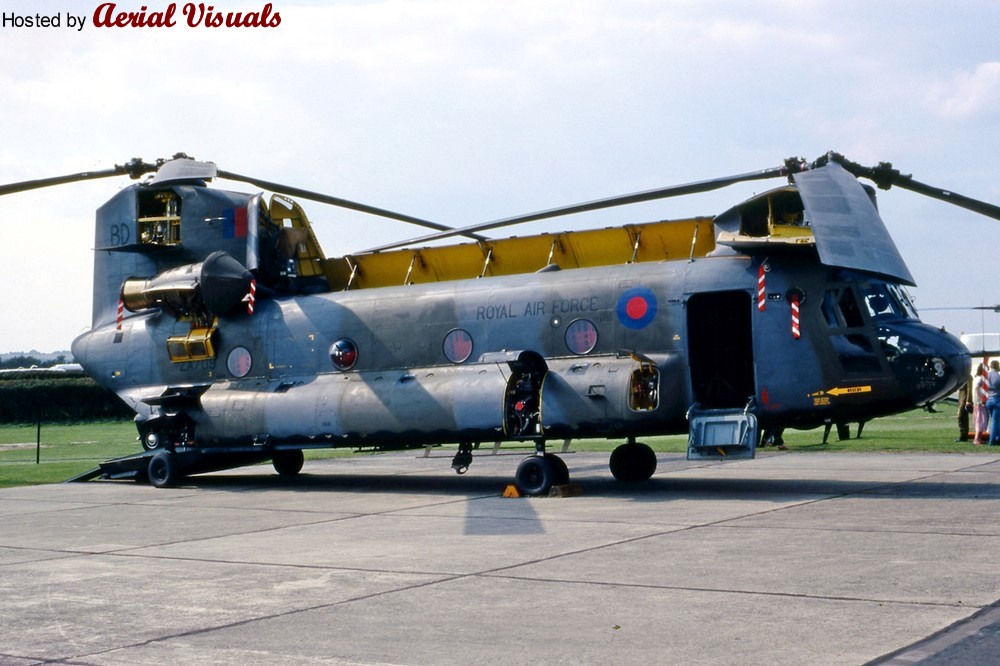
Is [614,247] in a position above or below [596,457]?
above

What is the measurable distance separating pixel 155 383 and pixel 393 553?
11.0 m

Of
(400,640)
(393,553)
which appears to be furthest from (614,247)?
(400,640)

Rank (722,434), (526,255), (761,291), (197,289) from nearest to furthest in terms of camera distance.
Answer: (722,434) < (761,291) < (526,255) < (197,289)

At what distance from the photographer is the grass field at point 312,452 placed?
21.9 meters

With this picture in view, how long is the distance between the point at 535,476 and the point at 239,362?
20.7 ft

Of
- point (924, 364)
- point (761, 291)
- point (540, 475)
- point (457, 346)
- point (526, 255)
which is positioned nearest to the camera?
point (924, 364)

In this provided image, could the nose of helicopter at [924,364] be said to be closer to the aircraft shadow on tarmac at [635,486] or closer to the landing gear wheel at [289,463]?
the aircraft shadow on tarmac at [635,486]

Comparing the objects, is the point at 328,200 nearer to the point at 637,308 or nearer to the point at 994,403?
the point at 637,308

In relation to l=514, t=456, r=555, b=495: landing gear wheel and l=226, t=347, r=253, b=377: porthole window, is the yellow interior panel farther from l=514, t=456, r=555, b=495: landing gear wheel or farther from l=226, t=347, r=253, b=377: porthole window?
l=514, t=456, r=555, b=495: landing gear wheel

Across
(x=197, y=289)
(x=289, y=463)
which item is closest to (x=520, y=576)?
(x=197, y=289)

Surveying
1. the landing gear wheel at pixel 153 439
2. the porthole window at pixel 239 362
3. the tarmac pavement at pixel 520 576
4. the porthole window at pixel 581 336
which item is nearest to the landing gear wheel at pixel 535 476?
the tarmac pavement at pixel 520 576

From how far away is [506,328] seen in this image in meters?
16.4

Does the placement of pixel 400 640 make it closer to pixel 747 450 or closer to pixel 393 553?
pixel 393 553

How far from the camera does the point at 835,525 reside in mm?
11414
